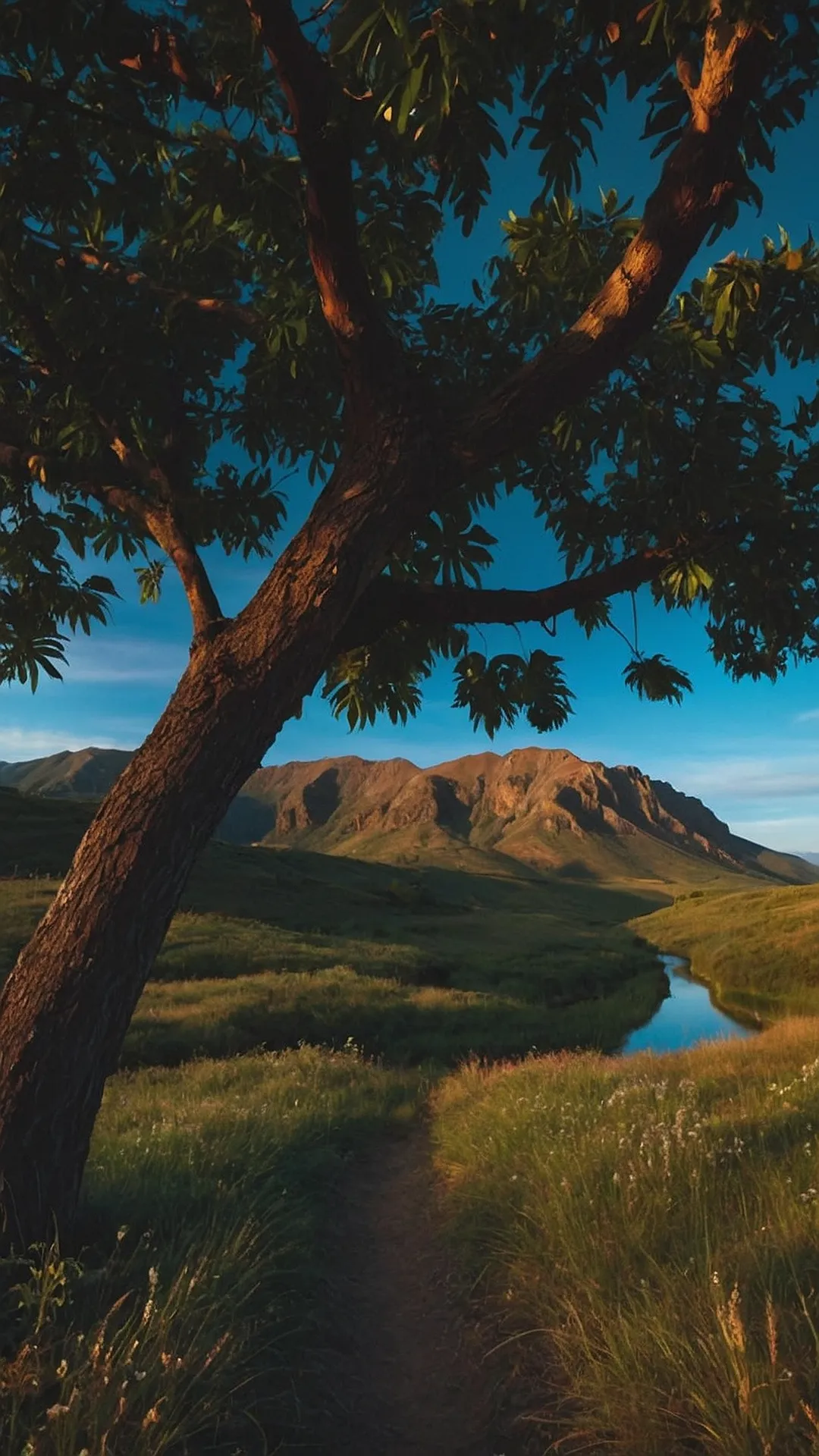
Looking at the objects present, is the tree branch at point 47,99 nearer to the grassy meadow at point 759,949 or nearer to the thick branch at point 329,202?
the thick branch at point 329,202

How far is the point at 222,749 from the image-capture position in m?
4.57

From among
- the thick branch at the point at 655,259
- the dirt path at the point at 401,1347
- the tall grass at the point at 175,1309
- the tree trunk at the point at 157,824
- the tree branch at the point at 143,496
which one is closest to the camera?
the tall grass at the point at 175,1309

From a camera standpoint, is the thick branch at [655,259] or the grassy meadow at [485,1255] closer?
the grassy meadow at [485,1255]

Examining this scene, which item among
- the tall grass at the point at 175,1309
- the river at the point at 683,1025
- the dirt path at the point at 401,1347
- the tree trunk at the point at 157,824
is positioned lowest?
the river at the point at 683,1025

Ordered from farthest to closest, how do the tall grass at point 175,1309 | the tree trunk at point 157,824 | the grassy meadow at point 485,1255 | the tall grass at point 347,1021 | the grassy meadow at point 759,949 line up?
1. the grassy meadow at point 759,949
2. the tall grass at point 347,1021
3. the tree trunk at point 157,824
4. the grassy meadow at point 485,1255
5. the tall grass at point 175,1309

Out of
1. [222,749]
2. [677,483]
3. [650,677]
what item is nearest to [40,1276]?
[222,749]

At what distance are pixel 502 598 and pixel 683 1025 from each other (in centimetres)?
3313

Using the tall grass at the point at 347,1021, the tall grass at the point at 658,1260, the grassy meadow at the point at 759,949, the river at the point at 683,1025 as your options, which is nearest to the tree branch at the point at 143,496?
the tall grass at the point at 658,1260

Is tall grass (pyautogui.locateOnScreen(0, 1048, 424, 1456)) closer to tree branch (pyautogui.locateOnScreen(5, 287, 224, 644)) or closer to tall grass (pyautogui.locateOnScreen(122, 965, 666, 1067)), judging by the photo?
tree branch (pyautogui.locateOnScreen(5, 287, 224, 644))

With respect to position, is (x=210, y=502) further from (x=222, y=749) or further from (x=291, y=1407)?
(x=291, y=1407)

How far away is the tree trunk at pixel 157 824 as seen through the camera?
Result: 4219 millimetres

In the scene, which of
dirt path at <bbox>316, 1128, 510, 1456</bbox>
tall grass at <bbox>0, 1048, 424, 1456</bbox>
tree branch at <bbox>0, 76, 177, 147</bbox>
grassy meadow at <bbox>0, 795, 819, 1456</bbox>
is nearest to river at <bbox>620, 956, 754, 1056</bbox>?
grassy meadow at <bbox>0, 795, 819, 1456</bbox>

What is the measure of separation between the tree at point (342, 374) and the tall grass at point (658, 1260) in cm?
315

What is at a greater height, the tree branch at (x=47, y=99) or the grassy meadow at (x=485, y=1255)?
the tree branch at (x=47, y=99)
